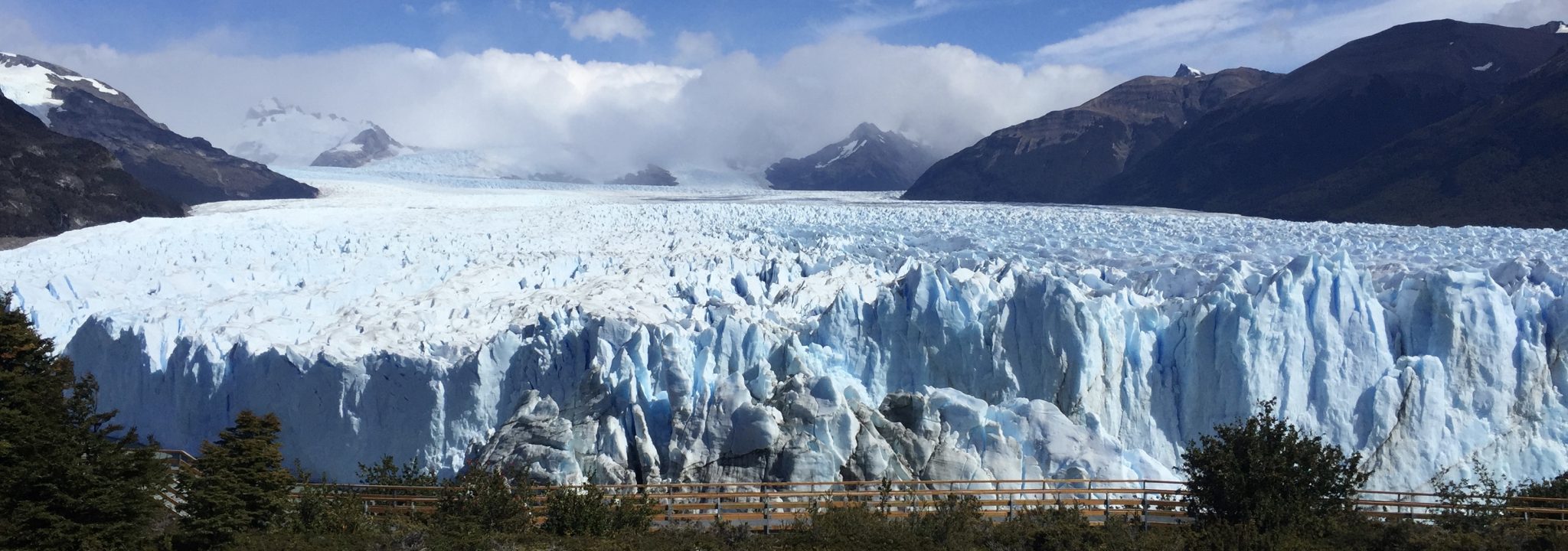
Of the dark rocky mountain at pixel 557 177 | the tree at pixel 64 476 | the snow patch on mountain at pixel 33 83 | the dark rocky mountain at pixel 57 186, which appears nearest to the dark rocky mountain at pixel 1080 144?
the dark rocky mountain at pixel 557 177

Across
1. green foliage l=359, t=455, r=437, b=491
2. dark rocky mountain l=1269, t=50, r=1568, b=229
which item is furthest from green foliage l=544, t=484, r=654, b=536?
dark rocky mountain l=1269, t=50, r=1568, b=229

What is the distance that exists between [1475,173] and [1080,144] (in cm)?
2646

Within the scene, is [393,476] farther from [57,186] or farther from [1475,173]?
[1475,173]

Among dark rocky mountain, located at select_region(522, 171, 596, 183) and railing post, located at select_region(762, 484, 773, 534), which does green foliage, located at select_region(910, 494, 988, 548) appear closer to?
railing post, located at select_region(762, 484, 773, 534)

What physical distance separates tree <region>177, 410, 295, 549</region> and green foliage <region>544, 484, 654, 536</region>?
9.51 ft

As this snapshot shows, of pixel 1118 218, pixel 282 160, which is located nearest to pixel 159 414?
pixel 1118 218

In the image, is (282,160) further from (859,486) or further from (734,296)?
(859,486)

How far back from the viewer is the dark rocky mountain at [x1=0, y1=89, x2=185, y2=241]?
34406mm

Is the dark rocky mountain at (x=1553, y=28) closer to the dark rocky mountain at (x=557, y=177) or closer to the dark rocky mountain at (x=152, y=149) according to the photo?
the dark rocky mountain at (x=557, y=177)

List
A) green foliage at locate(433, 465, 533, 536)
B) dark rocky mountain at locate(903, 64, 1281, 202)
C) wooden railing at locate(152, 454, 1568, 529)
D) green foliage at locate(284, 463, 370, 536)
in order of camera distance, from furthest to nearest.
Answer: dark rocky mountain at locate(903, 64, 1281, 202) → wooden railing at locate(152, 454, 1568, 529) → green foliage at locate(433, 465, 533, 536) → green foliage at locate(284, 463, 370, 536)

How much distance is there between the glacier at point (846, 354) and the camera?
54.0 ft

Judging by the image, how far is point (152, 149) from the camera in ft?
173

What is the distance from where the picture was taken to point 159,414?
66.2ft

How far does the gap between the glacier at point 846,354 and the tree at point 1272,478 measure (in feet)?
11.9
